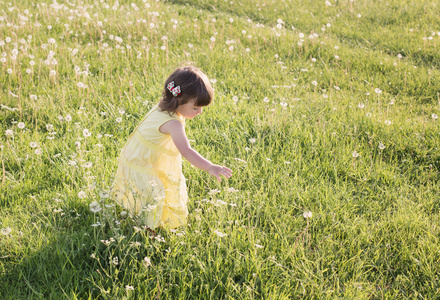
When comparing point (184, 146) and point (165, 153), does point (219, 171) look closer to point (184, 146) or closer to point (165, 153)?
point (184, 146)

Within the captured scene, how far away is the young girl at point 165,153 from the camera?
253 centimetres

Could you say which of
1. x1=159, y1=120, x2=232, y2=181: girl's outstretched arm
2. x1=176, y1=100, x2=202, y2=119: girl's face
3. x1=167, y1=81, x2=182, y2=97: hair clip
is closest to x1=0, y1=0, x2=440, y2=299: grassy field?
x1=159, y1=120, x2=232, y2=181: girl's outstretched arm

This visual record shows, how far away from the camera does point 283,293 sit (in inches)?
85.8

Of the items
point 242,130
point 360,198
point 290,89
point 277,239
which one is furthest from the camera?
point 290,89

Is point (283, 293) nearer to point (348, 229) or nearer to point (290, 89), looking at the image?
point (348, 229)

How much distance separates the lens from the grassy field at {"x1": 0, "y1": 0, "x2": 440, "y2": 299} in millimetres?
2291

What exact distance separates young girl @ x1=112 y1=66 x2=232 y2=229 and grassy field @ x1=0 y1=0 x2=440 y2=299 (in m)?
0.14

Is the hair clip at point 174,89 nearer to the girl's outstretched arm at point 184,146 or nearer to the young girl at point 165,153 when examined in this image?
the young girl at point 165,153

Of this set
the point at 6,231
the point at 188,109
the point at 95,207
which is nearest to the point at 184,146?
the point at 188,109

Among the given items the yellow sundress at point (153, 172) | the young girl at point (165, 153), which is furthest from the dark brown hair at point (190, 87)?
the yellow sundress at point (153, 172)

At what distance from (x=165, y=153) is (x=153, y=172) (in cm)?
15

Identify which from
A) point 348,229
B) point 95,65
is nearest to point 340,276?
point 348,229

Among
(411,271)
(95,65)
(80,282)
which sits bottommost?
(411,271)

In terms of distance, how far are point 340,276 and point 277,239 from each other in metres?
0.44
